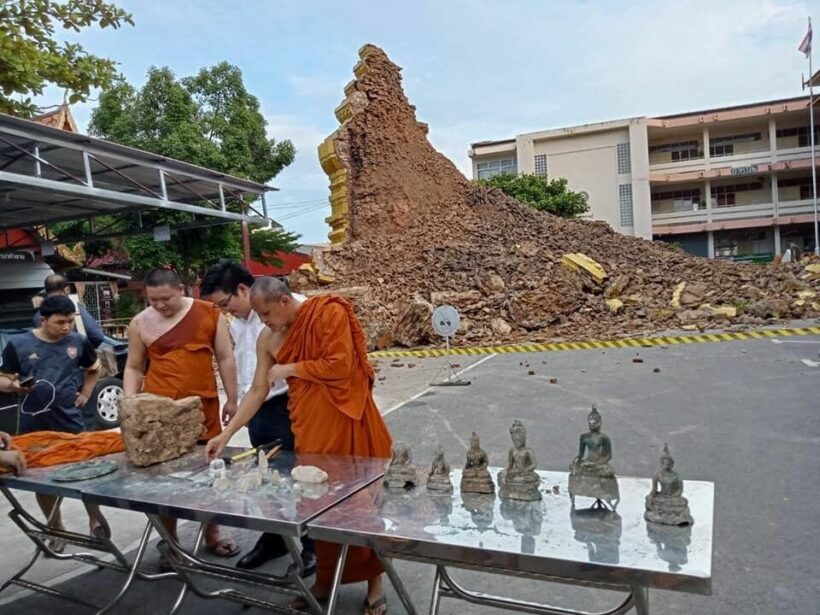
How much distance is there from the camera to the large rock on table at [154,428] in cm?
291

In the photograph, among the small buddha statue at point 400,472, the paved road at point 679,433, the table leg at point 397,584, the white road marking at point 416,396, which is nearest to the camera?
the small buddha statue at point 400,472

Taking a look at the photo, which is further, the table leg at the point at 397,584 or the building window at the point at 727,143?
the building window at the point at 727,143

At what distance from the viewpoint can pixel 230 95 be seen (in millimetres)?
20766

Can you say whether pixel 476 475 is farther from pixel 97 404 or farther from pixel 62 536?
pixel 97 404

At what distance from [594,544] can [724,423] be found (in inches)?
184

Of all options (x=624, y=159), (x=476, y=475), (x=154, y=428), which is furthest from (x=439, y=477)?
(x=624, y=159)

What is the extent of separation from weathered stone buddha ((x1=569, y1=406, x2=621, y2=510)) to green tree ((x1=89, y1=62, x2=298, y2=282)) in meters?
15.6

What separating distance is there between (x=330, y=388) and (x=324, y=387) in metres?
0.03

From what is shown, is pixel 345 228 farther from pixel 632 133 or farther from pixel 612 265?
pixel 632 133

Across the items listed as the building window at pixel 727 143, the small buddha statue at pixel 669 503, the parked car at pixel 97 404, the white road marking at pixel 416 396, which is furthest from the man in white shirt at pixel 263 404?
the building window at pixel 727 143

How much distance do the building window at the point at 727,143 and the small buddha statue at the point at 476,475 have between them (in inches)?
1350

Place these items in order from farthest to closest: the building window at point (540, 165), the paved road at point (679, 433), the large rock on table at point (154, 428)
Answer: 1. the building window at point (540, 165)
2. the paved road at point (679, 433)
3. the large rock on table at point (154, 428)

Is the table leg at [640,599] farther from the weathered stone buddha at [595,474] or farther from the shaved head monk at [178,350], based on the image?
the shaved head monk at [178,350]

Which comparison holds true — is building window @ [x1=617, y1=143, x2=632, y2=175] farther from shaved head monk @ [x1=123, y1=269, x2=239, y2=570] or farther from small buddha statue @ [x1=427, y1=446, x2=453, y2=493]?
small buddha statue @ [x1=427, y1=446, x2=453, y2=493]
